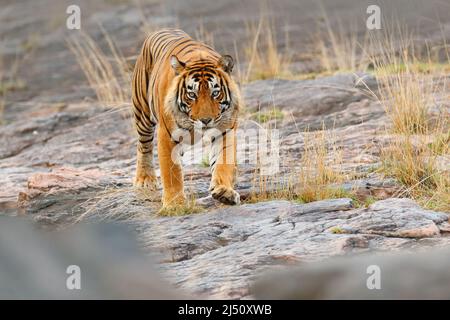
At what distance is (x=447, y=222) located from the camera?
20.4 ft

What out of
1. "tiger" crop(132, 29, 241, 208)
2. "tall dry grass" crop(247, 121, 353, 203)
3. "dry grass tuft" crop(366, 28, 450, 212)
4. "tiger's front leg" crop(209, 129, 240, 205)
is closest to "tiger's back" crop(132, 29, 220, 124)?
"tiger" crop(132, 29, 241, 208)

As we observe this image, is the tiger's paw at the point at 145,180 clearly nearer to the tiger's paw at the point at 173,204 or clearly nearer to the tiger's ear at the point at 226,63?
the tiger's paw at the point at 173,204

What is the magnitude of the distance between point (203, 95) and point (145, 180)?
1.41 m

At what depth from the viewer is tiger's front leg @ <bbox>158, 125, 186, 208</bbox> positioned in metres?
7.13

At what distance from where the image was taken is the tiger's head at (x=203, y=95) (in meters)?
6.91

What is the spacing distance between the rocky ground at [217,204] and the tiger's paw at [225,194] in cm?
8

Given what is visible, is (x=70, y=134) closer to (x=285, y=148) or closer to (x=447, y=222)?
(x=285, y=148)

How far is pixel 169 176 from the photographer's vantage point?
7137mm

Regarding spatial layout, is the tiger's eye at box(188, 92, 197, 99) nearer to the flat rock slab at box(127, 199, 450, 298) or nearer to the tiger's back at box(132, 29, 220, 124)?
the tiger's back at box(132, 29, 220, 124)

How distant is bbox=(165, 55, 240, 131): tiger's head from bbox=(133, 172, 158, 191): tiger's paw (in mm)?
1085

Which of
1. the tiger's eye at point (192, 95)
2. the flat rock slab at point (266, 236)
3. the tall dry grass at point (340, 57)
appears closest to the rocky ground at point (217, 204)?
the flat rock slab at point (266, 236)

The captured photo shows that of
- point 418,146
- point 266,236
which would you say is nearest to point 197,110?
point 266,236
